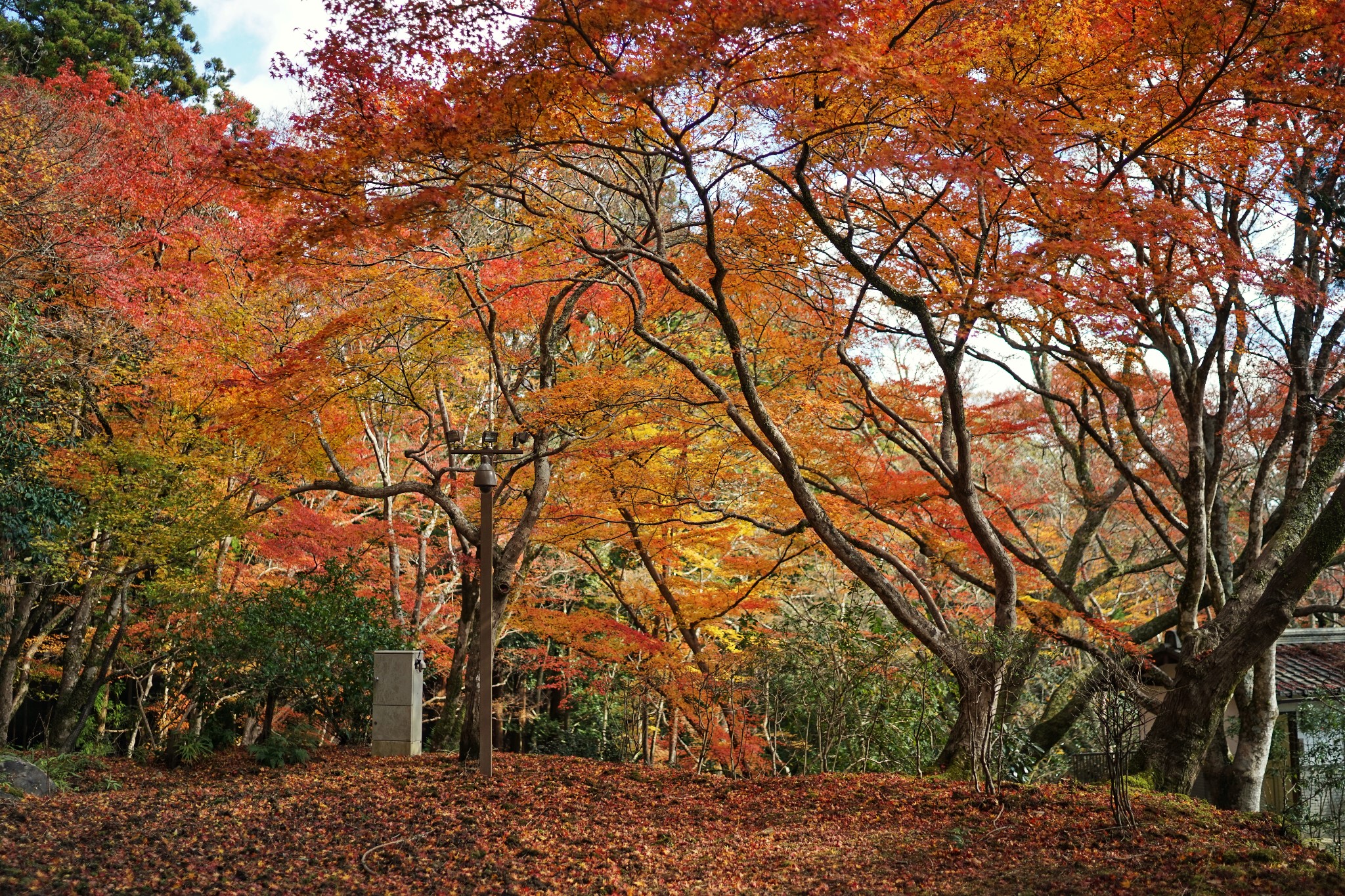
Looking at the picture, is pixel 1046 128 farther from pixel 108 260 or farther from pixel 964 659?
pixel 108 260

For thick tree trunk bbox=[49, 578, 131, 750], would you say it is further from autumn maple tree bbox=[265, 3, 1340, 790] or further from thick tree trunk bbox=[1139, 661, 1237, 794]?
thick tree trunk bbox=[1139, 661, 1237, 794]

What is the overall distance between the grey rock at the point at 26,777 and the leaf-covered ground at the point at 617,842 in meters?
0.24

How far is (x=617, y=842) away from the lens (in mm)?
6008

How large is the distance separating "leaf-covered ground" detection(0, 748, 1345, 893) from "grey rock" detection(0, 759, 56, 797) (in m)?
0.24

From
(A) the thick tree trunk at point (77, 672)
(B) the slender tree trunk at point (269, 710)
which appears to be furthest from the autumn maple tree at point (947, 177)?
(A) the thick tree trunk at point (77, 672)

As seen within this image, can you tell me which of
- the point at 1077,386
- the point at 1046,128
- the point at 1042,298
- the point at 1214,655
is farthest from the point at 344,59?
the point at 1077,386

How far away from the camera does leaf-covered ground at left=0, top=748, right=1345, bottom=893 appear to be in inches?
188

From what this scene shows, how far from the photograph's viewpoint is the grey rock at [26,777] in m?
6.65

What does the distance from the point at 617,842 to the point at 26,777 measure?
444 centimetres

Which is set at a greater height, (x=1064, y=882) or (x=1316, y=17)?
(x=1316, y=17)

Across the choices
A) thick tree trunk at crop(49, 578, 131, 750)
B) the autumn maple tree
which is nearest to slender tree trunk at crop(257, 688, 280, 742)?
thick tree trunk at crop(49, 578, 131, 750)

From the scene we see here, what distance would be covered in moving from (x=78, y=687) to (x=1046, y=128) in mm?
12330

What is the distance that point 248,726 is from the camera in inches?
528

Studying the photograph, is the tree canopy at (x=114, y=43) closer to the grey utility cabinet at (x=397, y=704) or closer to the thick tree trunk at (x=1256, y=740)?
the grey utility cabinet at (x=397, y=704)
